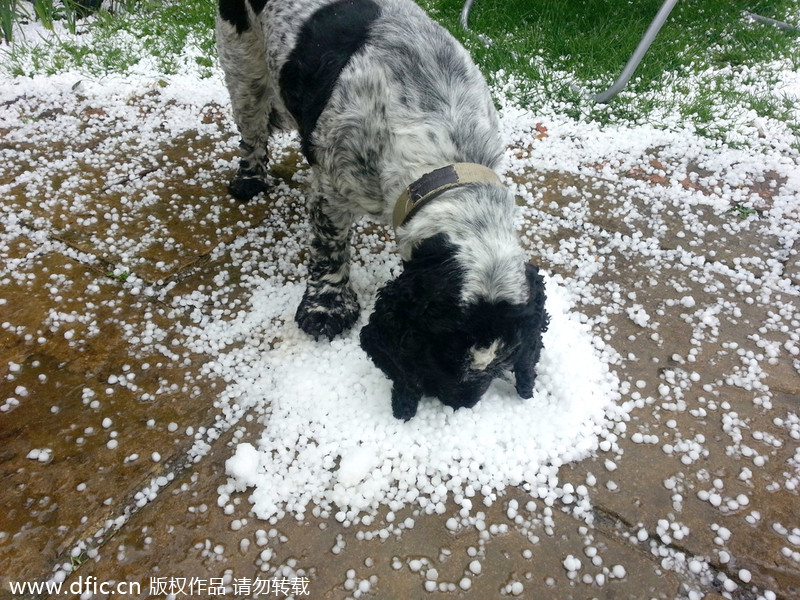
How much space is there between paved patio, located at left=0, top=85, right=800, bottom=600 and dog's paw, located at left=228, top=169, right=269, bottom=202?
0.09 m

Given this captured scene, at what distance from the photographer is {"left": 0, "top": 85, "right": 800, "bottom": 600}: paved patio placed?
6.04 ft

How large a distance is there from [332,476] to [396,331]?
651 millimetres

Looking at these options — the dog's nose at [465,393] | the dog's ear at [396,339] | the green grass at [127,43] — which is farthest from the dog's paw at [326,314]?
the green grass at [127,43]

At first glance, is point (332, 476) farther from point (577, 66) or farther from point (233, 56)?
point (577, 66)

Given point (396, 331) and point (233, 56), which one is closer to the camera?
point (396, 331)

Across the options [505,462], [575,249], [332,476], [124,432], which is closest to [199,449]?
[124,432]

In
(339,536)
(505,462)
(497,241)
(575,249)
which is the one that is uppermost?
(497,241)

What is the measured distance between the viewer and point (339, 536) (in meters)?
1.92

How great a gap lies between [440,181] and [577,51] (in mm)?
3548

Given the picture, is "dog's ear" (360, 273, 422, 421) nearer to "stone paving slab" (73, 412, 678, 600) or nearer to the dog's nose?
the dog's nose

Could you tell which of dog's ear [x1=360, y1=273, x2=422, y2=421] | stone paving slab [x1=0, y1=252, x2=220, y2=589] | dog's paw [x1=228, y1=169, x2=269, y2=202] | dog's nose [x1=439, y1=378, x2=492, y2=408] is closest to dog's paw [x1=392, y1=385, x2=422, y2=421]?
dog's ear [x1=360, y1=273, x2=422, y2=421]

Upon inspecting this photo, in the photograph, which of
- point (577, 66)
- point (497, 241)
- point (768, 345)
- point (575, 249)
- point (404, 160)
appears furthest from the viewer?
point (577, 66)

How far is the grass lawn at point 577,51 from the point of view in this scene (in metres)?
4.13

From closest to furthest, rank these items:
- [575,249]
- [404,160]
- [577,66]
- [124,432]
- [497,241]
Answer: [497,241] < [404,160] < [124,432] < [575,249] < [577,66]
